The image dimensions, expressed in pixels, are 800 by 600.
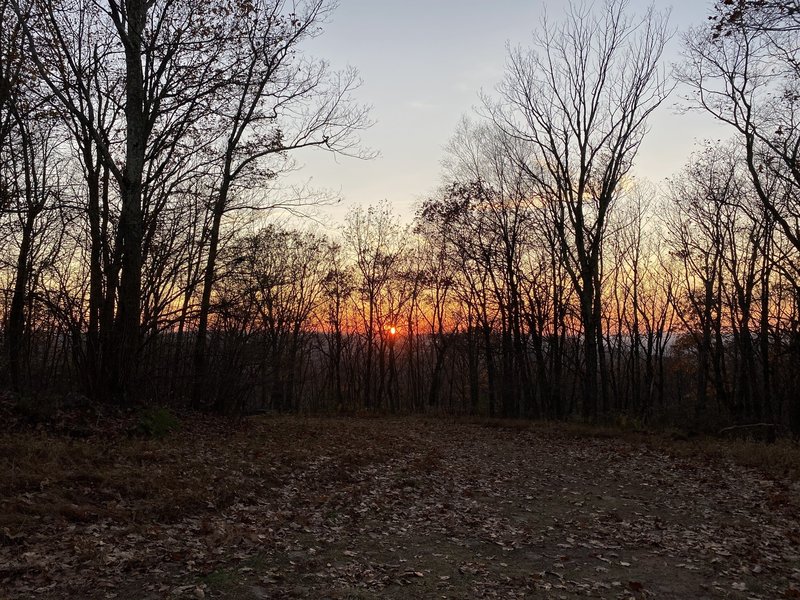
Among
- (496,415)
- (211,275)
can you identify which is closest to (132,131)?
(211,275)

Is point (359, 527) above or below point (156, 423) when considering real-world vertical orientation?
below

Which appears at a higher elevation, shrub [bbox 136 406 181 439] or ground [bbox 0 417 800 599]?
shrub [bbox 136 406 181 439]

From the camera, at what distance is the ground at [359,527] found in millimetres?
5117

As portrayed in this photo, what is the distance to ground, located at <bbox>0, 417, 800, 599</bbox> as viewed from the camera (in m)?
5.12

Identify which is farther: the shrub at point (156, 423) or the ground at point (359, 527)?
the shrub at point (156, 423)

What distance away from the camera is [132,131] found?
1263cm

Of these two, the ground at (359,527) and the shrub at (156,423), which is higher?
the shrub at (156,423)

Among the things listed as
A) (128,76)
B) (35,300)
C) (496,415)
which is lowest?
(496,415)

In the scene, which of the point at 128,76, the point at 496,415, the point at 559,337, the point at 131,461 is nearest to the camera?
the point at 131,461

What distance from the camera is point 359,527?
7.20 meters

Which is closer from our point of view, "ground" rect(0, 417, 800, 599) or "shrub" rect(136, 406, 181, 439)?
"ground" rect(0, 417, 800, 599)

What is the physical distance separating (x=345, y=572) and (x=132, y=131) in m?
11.6

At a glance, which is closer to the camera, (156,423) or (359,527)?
(359,527)

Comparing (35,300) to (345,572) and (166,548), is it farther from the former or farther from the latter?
(345,572)
